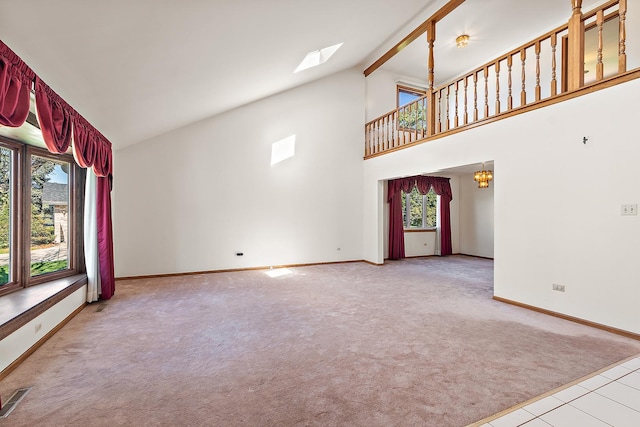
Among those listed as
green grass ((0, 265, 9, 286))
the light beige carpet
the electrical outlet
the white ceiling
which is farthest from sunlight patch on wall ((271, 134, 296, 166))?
the electrical outlet

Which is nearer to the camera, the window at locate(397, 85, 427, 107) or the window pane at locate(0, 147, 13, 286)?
the window pane at locate(0, 147, 13, 286)

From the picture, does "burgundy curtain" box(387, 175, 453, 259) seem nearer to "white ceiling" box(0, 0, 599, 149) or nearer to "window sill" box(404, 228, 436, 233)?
"window sill" box(404, 228, 436, 233)

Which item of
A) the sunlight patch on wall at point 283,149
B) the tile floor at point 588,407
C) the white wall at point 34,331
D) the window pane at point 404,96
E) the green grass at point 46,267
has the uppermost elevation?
the window pane at point 404,96

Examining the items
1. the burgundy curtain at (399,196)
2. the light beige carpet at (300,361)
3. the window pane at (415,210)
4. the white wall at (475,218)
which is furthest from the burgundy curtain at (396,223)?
the light beige carpet at (300,361)

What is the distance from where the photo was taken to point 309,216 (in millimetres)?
6789

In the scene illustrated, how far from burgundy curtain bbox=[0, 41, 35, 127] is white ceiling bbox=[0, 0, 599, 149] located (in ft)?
0.29

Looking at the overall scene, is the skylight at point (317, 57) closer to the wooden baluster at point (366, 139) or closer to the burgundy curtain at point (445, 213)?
the wooden baluster at point (366, 139)

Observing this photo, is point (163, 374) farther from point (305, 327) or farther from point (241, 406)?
point (305, 327)

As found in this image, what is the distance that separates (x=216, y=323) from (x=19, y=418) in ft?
5.47

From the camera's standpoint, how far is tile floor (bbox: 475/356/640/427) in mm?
1718

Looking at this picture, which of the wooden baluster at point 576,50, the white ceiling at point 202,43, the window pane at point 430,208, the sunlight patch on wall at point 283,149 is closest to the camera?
the white ceiling at point 202,43

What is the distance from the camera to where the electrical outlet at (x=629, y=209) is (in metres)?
2.92

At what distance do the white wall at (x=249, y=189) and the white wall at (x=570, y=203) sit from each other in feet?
10.8

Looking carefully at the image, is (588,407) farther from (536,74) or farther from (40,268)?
(40,268)
